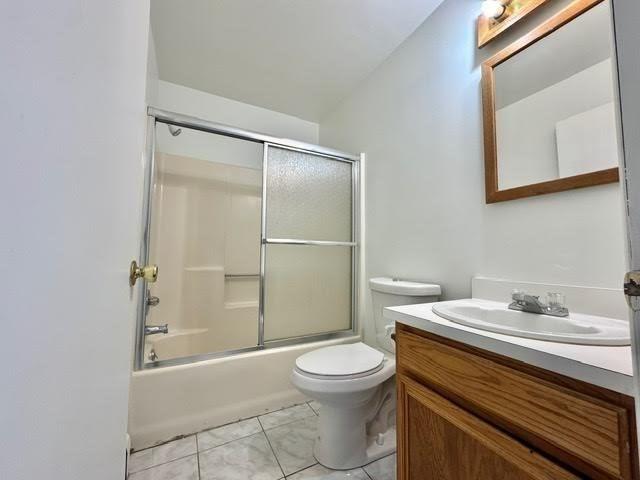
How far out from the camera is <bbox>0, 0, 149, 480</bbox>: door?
0.73 ft

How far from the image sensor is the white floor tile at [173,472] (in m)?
1.17

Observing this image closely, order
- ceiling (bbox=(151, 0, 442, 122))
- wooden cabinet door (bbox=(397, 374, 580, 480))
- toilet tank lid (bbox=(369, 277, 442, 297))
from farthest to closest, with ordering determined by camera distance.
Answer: ceiling (bbox=(151, 0, 442, 122))
toilet tank lid (bbox=(369, 277, 442, 297))
wooden cabinet door (bbox=(397, 374, 580, 480))

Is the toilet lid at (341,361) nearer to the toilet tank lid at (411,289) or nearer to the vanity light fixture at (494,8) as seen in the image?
the toilet tank lid at (411,289)

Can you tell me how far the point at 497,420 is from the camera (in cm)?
66

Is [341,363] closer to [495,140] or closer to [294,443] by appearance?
[294,443]

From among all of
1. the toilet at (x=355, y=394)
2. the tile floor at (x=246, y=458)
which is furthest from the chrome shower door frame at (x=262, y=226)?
the toilet at (x=355, y=394)

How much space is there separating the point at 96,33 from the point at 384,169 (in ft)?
5.48

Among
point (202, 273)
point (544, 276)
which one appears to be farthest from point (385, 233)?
Answer: point (202, 273)

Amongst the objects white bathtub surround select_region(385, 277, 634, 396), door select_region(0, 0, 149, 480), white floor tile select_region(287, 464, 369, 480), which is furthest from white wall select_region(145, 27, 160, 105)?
white floor tile select_region(287, 464, 369, 480)

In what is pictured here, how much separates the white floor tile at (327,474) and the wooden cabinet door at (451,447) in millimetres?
347

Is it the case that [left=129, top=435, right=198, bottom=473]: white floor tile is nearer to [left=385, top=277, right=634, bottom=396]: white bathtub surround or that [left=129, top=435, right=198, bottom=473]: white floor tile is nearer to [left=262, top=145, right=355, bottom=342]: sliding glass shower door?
[left=262, top=145, right=355, bottom=342]: sliding glass shower door

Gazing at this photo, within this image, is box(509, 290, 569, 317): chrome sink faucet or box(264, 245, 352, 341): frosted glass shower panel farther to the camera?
box(264, 245, 352, 341): frosted glass shower panel

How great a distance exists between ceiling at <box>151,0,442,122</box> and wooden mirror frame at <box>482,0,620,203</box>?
620 millimetres

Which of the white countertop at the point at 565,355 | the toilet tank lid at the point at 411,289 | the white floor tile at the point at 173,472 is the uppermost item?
the toilet tank lid at the point at 411,289
